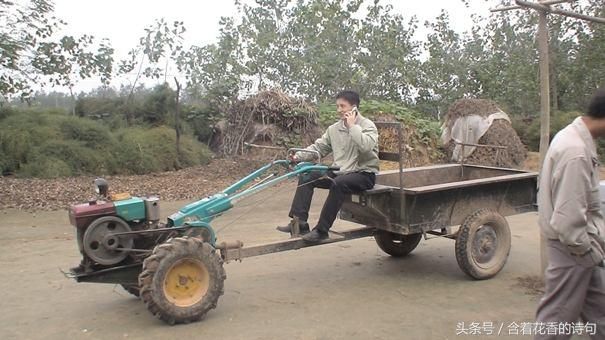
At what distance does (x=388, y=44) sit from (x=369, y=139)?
13.3m

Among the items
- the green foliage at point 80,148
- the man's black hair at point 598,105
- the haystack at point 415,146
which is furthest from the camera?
the haystack at point 415,146

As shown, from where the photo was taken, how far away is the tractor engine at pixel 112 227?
4.45 metres

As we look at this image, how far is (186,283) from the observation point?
15.1 ft

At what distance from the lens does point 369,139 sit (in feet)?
17.5

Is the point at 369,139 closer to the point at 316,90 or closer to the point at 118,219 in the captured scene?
the point at 118,219

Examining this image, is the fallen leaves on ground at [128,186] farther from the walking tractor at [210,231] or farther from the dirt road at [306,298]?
the walking tractor at [210,231]

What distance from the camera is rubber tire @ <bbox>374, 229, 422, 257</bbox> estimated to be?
6590 mm

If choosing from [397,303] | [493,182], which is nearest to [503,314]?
[397,303]

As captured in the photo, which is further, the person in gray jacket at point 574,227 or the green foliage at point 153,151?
the green foliage at point 153,151

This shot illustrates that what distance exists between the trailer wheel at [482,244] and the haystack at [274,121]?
30.5 ft

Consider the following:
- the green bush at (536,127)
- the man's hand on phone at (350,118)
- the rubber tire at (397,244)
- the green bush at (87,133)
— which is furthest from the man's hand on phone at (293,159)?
the green bush at (536,127)

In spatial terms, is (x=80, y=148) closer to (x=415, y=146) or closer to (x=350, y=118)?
(x=415, y=146)

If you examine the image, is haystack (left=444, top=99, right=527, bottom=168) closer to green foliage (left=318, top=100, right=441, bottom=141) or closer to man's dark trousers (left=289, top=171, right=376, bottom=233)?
green foliage (left=318, top=100, right=441, bottom=141)

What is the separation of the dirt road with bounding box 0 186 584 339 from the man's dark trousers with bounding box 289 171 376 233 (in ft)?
2.43
